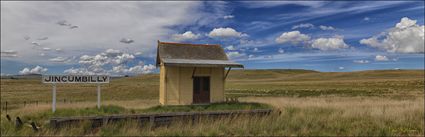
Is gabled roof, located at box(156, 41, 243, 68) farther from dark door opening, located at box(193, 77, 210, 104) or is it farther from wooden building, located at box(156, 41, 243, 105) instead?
dark door opening, located at box(193, 77, 210, 104)

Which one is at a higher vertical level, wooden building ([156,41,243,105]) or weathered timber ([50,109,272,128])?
wooden building ([156,41,243,105])

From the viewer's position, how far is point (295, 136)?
8.18 meters

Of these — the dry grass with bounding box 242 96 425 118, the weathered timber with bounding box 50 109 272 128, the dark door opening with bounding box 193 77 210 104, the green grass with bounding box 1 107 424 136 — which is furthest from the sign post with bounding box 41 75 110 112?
the dry grass with bounding box 242 96 425 118

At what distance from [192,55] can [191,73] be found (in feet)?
4.21

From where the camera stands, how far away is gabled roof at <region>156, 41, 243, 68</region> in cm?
1784

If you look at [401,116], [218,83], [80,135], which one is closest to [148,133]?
[80,135]

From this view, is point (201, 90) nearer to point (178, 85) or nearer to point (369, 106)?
point (178, 85)

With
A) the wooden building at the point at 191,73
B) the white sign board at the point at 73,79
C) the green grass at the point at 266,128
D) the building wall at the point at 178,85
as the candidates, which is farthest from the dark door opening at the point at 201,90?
the green grass at the point at 266,128

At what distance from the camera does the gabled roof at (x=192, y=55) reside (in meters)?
17.8

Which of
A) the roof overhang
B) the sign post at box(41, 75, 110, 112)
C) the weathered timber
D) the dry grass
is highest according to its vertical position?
the roof overhang

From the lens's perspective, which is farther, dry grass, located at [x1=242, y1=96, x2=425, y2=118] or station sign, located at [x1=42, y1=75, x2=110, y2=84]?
station sign, located at [x1=42, y1=75, x2=110, y2=84]

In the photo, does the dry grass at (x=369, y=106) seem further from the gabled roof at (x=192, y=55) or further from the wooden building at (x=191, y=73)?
the gabled roof at (x=192, y=55)

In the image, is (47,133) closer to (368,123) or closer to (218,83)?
(368,123)

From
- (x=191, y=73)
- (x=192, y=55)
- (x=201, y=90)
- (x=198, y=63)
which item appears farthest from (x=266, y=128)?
(x=192, y=55)
